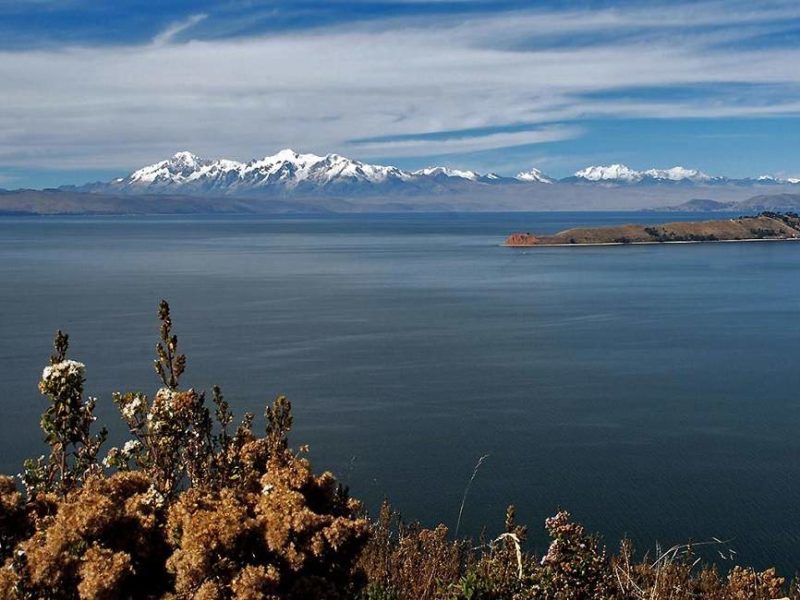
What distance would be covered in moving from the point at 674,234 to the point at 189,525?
151843 millimetres

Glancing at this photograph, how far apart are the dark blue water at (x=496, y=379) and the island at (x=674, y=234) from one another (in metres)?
61.5

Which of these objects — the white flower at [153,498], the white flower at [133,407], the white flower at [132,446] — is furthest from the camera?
the white flower at [132,446]

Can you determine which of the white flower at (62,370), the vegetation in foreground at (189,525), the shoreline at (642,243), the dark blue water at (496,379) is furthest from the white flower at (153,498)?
the shoreline at (642,243)

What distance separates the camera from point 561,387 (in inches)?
1323

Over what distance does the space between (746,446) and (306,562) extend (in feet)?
79.2

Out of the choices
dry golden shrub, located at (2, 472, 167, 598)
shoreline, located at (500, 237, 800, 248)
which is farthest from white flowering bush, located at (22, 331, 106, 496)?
shoreline, located at (500, 237, 800, 248)

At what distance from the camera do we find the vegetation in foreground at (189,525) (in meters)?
4.63

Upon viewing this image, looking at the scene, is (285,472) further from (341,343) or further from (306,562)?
(341,343)

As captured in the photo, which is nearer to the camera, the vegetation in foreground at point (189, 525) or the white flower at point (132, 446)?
the vegetation in foreground at point (189, 525)

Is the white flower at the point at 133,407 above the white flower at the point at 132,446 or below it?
above

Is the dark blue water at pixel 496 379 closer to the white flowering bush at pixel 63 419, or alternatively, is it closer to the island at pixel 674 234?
the white flowering bush at pixel 63 419

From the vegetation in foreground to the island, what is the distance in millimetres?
128140

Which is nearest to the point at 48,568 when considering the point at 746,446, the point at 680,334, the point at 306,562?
the point at 306,562

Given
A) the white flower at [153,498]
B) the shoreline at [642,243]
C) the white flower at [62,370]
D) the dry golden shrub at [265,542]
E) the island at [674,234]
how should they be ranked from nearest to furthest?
1. the dry golden shrub at [265,542]
2. the white flower at [153,498]
3. the white flower at [62,370]
4. the shoreline at [642,243]
5. the island at [674,234]
